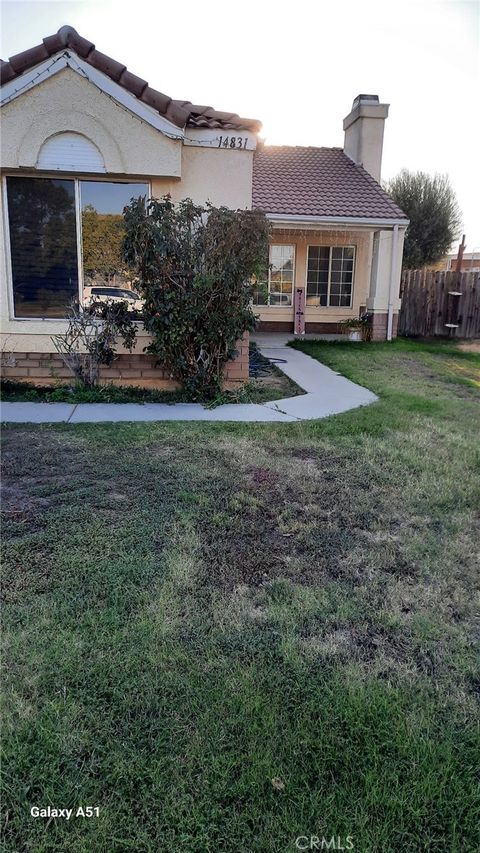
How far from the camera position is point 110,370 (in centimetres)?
785

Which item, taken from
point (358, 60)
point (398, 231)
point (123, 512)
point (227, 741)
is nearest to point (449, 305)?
point (398, 231)

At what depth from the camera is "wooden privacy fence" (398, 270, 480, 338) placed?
1639 centimetres

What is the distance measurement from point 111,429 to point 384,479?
9.15 feet

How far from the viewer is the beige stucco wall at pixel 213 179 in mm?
7621

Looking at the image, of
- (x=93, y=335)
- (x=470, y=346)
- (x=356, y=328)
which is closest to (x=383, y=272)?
(x=356, y=328)

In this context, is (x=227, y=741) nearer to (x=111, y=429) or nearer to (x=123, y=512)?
(x=123, y=512)

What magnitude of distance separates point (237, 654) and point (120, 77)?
23.7 ft

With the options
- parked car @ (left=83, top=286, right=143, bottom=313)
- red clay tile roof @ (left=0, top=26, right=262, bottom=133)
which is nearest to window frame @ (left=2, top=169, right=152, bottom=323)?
parked car @ (left=83, top=286, right=143, bottom=313)

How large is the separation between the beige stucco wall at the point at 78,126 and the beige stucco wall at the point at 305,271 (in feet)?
31.1

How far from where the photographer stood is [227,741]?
204 cm

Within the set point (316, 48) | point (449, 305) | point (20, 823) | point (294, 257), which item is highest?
point (316, 48)

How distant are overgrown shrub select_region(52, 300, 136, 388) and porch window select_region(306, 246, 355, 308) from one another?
10.7m

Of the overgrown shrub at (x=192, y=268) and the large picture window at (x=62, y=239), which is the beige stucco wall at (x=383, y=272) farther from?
the large picture window at (x=62, y=239)

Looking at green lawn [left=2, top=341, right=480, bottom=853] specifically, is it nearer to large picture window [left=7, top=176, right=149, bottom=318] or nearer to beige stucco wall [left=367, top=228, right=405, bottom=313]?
large picture window [left=7, top=176, right=149, bottom=318]
